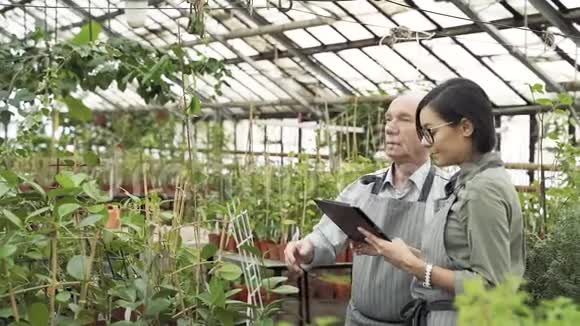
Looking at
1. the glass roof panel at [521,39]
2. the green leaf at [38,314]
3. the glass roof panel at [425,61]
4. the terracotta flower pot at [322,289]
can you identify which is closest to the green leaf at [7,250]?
the green leaf at [38,314]

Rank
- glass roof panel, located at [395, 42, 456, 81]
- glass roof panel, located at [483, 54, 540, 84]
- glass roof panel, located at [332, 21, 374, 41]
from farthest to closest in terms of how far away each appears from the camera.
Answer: glass roof panel, located at [332, 21, 374, 41] → glass roof panel, located at [395, 42, 456, 81] → glass roof panel, located at [483, 54, 540, 84]

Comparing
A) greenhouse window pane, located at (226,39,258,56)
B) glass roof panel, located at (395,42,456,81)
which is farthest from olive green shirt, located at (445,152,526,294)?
greenhouse window pane, located at (226,39,258,56)

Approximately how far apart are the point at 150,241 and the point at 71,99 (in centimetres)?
92

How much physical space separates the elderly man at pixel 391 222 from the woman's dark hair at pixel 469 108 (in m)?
0.45

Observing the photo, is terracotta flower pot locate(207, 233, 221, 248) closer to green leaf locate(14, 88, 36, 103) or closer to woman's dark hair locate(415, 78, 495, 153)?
green leaf locate(14, 88, 36, 103)

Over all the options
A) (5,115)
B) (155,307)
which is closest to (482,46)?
(5,115)

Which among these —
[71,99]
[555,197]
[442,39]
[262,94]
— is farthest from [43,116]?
[262,94]

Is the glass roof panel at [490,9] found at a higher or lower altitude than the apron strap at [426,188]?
higher

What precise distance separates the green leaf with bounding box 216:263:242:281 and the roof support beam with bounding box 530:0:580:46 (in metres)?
4.99

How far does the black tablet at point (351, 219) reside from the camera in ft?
5.87

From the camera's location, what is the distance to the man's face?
2166 millimetres

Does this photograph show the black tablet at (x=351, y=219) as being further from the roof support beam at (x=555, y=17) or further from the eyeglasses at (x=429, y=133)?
the roof support beam at (x=555, y=17)

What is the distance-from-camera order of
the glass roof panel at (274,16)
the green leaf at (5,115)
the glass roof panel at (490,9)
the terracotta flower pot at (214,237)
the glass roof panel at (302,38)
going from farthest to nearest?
the glass roof panel at (302,38), the glass roof panel at (274,16), the glass roof panel at (490,9), the terracotta flower pot at (214,237), the green leaf at (5,115)

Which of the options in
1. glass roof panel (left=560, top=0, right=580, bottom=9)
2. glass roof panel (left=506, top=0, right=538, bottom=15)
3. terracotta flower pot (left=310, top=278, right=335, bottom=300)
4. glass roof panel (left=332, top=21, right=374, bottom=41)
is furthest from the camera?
glass roof panel (left=332, top=21, right=374, bottom=41)
